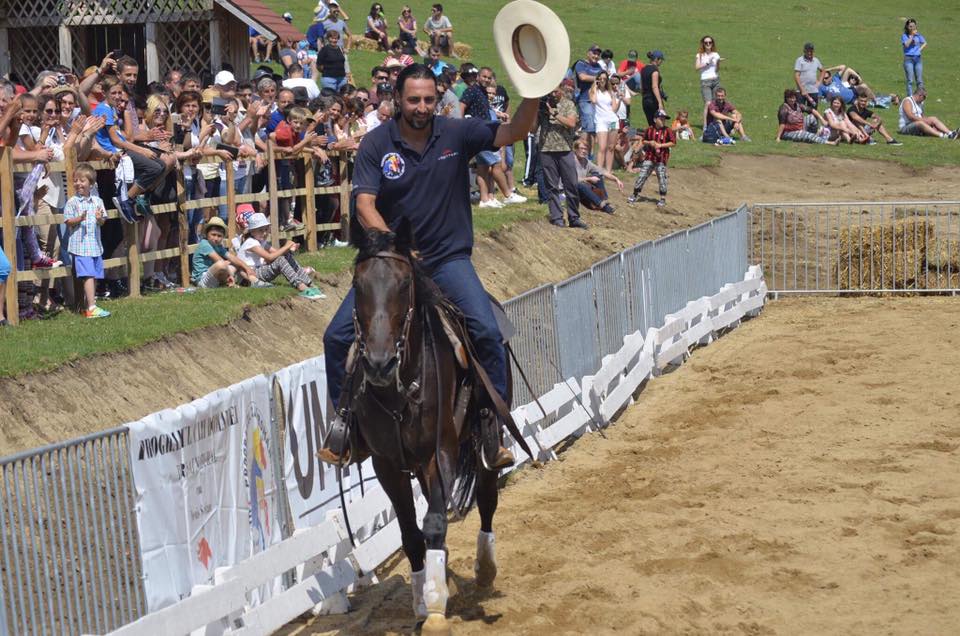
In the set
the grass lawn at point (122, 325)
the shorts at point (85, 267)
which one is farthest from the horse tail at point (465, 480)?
the shorts at point (85, 267)

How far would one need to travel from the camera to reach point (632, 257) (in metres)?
16.6

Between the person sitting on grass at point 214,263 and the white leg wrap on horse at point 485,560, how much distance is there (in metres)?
7.76

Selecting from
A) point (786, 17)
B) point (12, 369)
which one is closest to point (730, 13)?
point (786, 17)

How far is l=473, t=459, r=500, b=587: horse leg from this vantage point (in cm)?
926

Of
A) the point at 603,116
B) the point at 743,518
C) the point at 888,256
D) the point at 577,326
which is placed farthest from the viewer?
the point at 603,116

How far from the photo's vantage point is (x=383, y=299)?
779cm

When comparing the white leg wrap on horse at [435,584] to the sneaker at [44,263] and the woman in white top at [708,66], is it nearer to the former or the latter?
the sneaker at [44,263]

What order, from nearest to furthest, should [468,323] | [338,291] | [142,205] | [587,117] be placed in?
1. [468,323]
2. [142,205]
3. [338,291]
4. [587,117]

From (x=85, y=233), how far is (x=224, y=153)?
3.03 metres

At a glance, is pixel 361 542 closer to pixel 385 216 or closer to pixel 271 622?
pixel 271 622

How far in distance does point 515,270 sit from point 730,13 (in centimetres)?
4066

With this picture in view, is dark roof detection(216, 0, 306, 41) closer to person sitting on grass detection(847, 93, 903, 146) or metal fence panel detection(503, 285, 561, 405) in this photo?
metal fence panel detection(503, 285, 561, 405)

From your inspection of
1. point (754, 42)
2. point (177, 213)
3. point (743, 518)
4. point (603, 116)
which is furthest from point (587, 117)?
point (754, 42)

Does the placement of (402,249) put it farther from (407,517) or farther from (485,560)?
(485,560)
